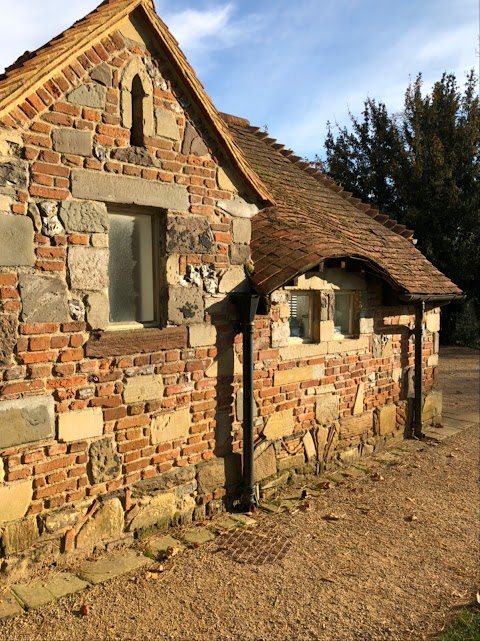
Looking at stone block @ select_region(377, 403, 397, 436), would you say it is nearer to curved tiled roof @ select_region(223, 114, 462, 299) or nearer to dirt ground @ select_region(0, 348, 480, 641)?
dirt ground @ select_region(0, 348, 480, 641)

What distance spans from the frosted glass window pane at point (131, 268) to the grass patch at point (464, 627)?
3456 mm

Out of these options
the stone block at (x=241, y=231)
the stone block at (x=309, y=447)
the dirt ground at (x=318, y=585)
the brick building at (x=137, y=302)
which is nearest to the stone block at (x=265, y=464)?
the brick building at (x=137, y=302)

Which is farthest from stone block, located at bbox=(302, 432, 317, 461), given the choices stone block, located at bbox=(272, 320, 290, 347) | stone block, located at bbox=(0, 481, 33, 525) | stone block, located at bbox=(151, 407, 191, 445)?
stone block, located at bbox=(0, 481, 33, 525)

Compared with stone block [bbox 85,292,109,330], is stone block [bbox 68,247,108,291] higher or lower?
higher

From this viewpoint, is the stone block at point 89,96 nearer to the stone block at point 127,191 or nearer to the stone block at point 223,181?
the stone block at point 127,191

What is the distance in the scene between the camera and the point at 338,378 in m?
6.85

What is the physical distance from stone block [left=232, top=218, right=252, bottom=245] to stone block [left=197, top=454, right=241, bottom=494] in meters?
2.30

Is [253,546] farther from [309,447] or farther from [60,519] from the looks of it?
[309,447]

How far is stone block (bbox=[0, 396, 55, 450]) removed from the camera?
3.86 meters

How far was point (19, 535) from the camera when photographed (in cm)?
395

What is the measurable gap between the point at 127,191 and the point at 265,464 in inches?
131

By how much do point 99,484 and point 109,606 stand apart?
0.98 metres

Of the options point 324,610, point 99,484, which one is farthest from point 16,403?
point 324,610

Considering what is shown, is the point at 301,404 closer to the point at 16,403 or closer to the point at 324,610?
the point at 324,610
